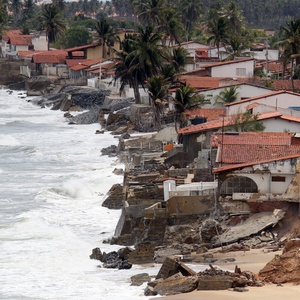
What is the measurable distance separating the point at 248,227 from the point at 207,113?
21817mm

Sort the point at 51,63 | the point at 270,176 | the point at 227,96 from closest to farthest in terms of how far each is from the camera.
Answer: the point at 270,176 → the point at 227,96 → the point at 51,63

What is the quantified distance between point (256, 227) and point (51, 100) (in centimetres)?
5785

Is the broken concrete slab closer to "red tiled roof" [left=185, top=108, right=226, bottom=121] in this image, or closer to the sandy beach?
the sandy beach

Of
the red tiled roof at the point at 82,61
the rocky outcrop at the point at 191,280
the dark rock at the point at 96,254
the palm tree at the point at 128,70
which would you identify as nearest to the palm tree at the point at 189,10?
the red tiled roof at the point at 82,61

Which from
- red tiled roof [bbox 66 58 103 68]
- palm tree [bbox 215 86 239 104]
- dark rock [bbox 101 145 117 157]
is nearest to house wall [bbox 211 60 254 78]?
palm tree [bbox 215 86 239 104]

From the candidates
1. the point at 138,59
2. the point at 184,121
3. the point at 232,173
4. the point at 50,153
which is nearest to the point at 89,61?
the point at 138,59

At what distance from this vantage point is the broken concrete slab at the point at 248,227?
3297 centimetres

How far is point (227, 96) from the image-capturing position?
58344 millimetres

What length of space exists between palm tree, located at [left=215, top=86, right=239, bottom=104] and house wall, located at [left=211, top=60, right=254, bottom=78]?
12025mm

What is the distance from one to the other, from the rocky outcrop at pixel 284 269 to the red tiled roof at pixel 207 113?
25.5m

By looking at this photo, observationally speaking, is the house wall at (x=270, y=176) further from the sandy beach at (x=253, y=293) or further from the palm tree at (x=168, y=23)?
the palm tree at (x=168, y=23)

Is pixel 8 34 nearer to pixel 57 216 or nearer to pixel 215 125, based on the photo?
pixel 215 125

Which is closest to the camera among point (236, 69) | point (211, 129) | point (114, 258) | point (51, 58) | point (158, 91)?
point (114, 258)

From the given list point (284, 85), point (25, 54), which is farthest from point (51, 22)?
point (284, 85)
